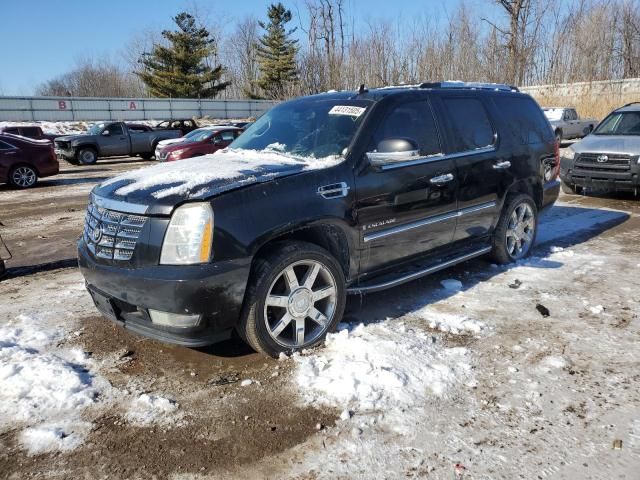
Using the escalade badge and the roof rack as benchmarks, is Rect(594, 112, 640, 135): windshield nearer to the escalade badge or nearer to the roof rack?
the roof rack

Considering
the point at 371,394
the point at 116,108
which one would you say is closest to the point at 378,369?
the point at 371,394

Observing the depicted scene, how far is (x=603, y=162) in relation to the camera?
927 cm

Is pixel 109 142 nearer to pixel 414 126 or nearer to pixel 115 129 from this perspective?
pixel 115 129

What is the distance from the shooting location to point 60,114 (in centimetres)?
3553

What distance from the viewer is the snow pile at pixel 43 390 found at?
2.83 m

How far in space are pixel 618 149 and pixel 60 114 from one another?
117 feet

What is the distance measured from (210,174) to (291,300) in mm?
1026

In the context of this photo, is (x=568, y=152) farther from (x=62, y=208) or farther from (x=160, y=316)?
(x=62, y=208)

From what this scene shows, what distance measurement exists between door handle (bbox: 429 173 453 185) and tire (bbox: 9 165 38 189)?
1296 centimetres

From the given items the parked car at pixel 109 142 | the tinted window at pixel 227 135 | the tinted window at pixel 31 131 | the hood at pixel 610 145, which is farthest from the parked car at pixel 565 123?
the tinted window at pixel 31 131

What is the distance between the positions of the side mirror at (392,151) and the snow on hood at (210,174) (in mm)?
286

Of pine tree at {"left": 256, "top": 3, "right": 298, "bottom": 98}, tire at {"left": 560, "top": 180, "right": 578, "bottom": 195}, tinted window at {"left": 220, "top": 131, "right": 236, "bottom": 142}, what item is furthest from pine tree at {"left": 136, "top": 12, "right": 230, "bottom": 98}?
tire at {"left": 560, "top": 180, "right": 578, "bottom": 195}

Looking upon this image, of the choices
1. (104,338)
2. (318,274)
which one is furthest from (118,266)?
(318,274)

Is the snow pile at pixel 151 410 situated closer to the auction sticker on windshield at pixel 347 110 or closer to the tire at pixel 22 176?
the auction sticker on windshield at pixel 347 110
